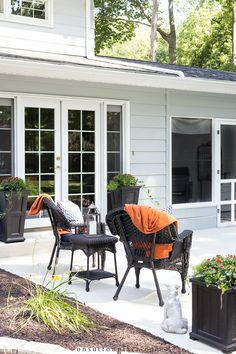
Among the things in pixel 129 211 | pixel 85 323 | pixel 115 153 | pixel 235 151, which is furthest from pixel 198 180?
pixel 85 323

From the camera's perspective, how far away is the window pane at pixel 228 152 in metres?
10.0

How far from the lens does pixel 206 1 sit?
105ft

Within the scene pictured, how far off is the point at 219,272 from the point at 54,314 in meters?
1.26

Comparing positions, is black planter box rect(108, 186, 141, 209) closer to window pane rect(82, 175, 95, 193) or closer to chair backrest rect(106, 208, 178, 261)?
window pane rect(82, 175, 95, 193)

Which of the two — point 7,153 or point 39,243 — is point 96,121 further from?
point 39,243

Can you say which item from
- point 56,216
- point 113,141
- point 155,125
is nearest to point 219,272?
point 56,216

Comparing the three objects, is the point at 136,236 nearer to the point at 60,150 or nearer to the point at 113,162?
the point at 60,150

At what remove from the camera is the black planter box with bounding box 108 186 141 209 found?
26.8 ft

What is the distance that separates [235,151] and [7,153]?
473 cm

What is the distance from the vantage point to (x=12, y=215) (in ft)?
23.0

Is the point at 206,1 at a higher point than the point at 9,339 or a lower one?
higher

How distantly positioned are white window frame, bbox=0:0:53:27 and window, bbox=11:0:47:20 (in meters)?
0.07

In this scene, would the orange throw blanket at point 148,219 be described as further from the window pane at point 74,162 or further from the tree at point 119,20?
the tree at point 119,20

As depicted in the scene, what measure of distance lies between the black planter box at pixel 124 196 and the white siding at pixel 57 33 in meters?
2.65
